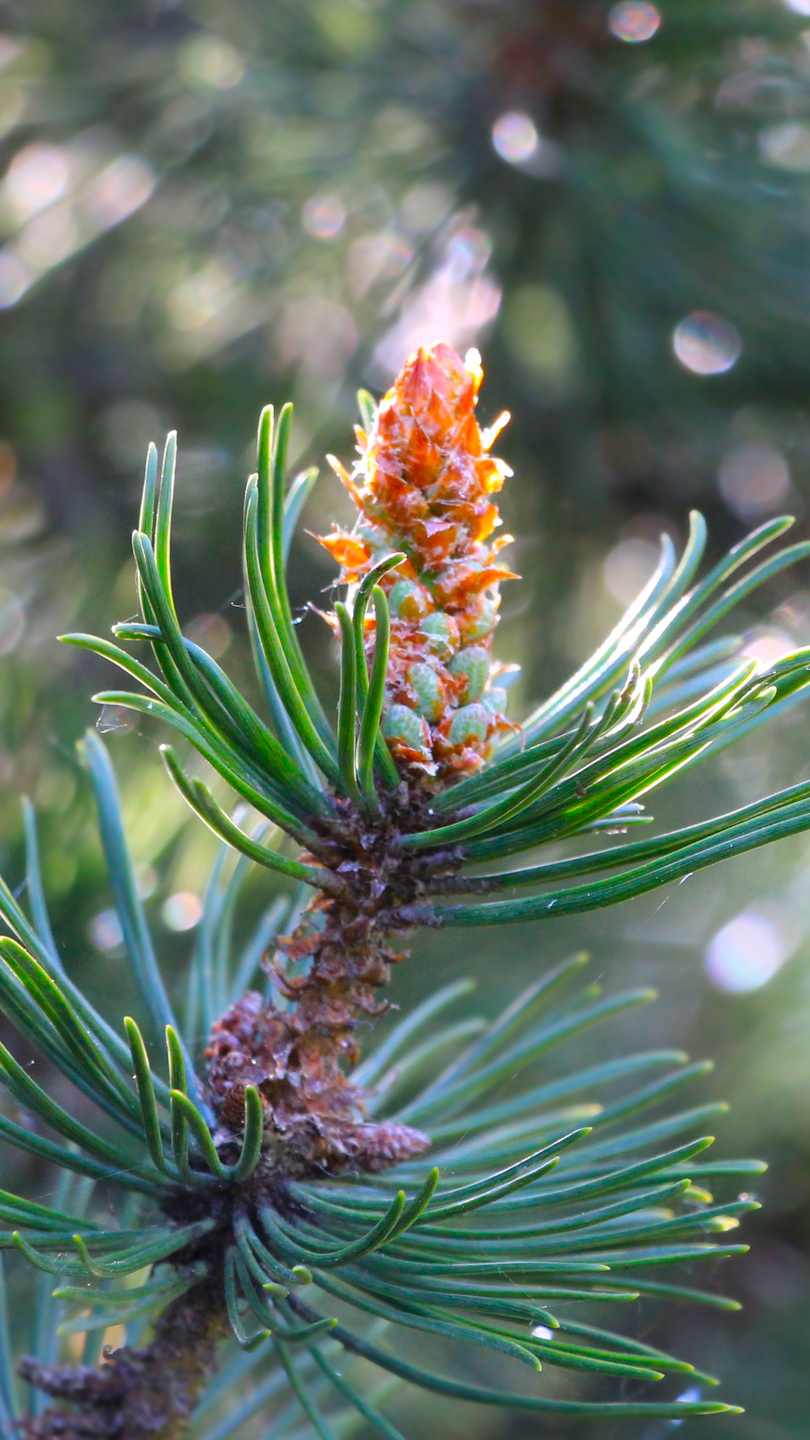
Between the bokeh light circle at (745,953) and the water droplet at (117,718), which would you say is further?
the bokeh light circle at (745,953)

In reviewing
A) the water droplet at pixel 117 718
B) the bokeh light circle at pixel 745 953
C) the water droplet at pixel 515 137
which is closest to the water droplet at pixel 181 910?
the water droplet at pixel 117 718

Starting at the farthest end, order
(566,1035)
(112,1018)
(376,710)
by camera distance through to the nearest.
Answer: (112,1018) < (566,1035) < (376,710)

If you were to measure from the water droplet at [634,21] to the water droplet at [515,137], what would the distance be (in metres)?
0.09

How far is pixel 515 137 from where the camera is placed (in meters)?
0.80

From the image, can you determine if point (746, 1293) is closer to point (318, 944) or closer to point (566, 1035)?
point (566, 1035)

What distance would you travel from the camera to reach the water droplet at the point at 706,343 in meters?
0.79

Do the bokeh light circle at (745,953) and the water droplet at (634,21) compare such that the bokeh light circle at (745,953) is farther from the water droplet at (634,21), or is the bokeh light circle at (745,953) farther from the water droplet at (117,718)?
the water droplet at (634,21)

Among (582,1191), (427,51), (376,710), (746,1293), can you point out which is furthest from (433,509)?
(746,1293)

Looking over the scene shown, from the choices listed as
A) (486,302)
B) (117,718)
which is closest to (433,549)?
(117,718)

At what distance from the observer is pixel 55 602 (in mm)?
766

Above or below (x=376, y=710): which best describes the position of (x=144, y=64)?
above

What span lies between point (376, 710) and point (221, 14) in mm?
788

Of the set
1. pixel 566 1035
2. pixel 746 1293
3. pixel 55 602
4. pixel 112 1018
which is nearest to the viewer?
pixel 566 1035

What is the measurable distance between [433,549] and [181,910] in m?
0.32
